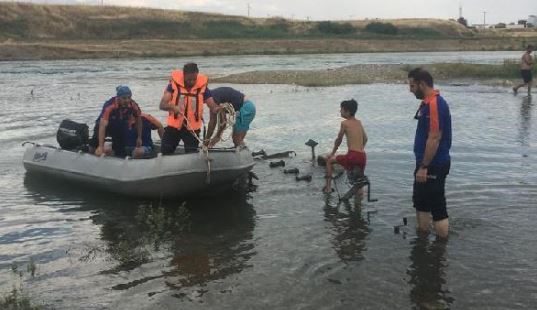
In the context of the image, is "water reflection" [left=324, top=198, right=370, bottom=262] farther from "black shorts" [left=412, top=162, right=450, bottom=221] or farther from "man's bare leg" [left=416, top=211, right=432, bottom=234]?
"black shorts" [left=412, top=162, right=450, bottom=221]

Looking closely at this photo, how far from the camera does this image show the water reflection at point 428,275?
21.4 ft

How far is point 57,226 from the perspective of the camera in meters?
9.57

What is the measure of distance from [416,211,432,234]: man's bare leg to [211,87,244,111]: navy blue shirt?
4.79m

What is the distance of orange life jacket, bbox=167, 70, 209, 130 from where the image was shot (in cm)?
1048

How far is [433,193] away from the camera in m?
7.73

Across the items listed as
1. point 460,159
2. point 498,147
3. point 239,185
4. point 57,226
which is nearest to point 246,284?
point 57,226

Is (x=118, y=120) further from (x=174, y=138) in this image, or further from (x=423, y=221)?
(x=423, y=221)

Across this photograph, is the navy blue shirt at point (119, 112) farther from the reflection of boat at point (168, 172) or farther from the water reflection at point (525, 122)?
the water reflection at point (525, 122)

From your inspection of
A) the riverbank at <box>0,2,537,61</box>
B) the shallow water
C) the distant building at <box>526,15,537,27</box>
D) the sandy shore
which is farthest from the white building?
the shallow water

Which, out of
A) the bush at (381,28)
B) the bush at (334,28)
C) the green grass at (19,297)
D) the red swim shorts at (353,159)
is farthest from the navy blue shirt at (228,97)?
the bush at (381,28)

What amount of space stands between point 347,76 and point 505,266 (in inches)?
1319

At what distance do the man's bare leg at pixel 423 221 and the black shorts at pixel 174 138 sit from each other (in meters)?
4.25

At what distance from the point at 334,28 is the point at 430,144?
4385 inches

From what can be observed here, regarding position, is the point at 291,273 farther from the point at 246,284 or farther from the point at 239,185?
the point at 239,185
